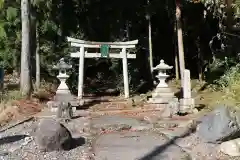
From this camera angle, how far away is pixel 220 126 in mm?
7812

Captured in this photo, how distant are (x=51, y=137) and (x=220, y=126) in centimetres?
307

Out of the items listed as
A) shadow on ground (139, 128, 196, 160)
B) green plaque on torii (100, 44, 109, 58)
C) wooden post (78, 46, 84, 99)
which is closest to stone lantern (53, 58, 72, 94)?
wooden post (78, 46, 84, 99)

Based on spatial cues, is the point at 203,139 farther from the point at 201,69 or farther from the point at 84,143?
the point at 201,69

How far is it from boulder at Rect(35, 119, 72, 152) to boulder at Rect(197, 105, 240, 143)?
261 cm

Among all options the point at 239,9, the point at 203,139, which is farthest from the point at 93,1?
the point at 203,139

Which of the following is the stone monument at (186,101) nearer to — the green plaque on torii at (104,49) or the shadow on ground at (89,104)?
the shadow on ground at (89,104)

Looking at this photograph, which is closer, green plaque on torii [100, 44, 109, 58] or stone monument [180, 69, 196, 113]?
stone monument [180, 69, 196, 113]

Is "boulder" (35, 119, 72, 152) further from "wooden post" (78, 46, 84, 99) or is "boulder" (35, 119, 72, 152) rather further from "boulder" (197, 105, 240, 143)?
"wooden post" (78, 46, 84, 99)

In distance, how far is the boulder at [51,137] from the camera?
7.70 m

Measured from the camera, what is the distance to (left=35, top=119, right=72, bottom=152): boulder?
770 cm

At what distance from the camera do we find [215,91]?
1641 cm

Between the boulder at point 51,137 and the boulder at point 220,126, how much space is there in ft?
8.57

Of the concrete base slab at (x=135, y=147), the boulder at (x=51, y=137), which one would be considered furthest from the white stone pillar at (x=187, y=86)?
the boulder at (x=51, y=137)

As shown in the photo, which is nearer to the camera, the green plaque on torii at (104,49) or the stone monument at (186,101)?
the stone monument at (186,101)
